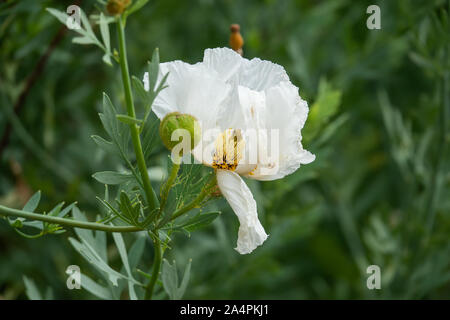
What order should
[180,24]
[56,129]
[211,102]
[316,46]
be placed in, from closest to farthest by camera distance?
[211,102], [56,129], [316,46], [180,24]

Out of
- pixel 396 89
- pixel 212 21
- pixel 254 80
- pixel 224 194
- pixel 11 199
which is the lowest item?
pixel 224 194

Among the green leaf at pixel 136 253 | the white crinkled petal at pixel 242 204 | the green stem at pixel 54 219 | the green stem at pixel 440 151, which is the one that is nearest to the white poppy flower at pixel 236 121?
the white crinkled petal at pixel 242 204

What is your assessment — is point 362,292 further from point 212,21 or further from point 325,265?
point 212,21

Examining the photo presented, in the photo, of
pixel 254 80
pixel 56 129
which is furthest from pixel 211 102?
pixel 56 129

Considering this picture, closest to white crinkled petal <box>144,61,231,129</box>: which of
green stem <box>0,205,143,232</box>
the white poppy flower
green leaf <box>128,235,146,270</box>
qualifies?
the white poppy flower

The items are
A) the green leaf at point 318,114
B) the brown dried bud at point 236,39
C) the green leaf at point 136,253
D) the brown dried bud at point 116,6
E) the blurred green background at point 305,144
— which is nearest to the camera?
the brown dried bud at point 116,6

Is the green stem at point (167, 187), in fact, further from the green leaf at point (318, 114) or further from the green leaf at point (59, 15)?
the green leaf at point (318, 114)

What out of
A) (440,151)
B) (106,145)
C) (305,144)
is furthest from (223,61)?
(440,151)

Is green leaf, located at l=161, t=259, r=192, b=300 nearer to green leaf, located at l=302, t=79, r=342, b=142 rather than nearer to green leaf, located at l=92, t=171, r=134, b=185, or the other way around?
green leaf, located at l=92, t=171, r=134, b=185
